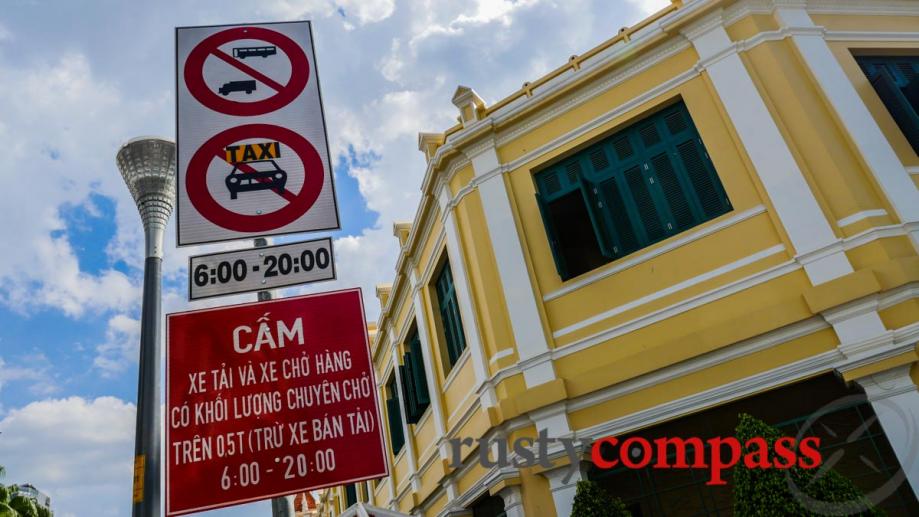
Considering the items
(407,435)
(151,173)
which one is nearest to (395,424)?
(407,435)

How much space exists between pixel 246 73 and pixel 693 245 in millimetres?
4957

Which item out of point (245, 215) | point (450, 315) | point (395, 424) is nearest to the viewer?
point (245, 215)

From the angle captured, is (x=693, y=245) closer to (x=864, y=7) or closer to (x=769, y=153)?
(x=769, y=153)

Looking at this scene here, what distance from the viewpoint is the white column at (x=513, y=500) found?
7.34 meters

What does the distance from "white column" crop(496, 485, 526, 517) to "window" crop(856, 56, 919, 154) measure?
19.1ft

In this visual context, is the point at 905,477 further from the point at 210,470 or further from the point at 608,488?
the point at 210,470

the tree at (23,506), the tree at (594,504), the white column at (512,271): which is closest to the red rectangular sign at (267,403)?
the tree at (594,504)

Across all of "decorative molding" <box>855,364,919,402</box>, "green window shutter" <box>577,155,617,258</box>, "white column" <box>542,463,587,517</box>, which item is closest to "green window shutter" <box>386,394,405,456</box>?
"white column" <box>542,463,587,517</box>

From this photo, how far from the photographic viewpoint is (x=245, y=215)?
434 cm

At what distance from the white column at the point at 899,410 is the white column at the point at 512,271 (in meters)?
3.15

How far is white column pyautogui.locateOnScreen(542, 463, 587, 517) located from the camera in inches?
271

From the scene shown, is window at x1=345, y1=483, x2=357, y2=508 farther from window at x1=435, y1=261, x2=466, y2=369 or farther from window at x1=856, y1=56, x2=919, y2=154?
window at x1=856, y1=56, x2=919, y2=154

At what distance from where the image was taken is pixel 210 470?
11.1ft

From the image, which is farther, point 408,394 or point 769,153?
point 408,394
